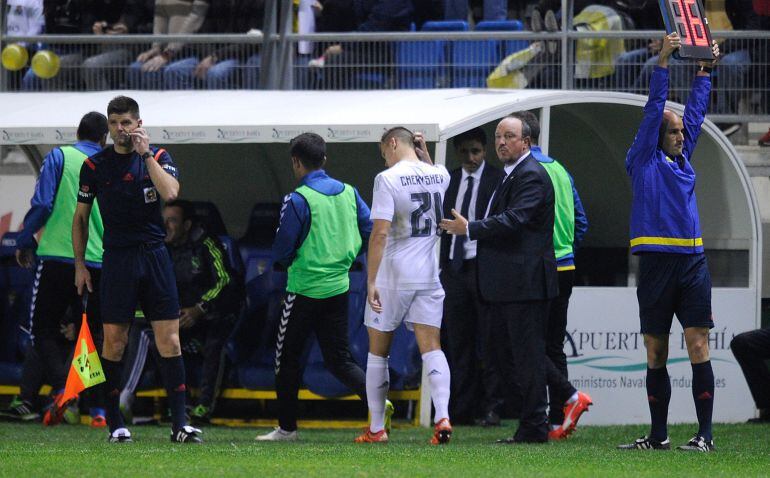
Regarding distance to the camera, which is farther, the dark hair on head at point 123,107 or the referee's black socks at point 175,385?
the referee's black socks at point 175,385

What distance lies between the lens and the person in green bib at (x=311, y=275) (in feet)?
29.8

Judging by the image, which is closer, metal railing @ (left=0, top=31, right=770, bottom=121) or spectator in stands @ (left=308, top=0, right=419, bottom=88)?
metal railing @ (left=0, top=31, right=770, bottom=121)

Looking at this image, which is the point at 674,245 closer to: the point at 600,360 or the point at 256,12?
the point at 600,360

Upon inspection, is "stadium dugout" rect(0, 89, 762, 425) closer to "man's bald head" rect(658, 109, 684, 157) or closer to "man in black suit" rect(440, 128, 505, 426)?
"man in black suit" rect(440, 128, 505, 426)

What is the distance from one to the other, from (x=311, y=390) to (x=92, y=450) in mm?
2663

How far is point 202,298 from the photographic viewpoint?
10.7 meters

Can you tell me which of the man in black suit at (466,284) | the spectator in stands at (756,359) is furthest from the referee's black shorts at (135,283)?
the spectator in stands at (756,359)

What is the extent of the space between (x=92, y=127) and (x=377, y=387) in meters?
2.78

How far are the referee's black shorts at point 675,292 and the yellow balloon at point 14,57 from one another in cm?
764

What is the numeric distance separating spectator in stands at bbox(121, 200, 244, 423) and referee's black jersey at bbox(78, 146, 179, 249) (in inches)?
87.8

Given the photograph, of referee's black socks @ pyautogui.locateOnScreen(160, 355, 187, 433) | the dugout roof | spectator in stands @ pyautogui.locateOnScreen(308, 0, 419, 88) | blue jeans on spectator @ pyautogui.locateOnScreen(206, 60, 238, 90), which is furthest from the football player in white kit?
blue jeans on spectator @ pyautogui.locateOnScreen(206, 60, 238, 90)

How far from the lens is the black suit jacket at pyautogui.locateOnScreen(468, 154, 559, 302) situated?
8.47m

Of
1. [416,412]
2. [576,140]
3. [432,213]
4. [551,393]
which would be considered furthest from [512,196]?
[576,140]

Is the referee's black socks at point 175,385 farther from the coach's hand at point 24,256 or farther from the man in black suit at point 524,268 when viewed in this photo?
the coach's hand at point 24,256
